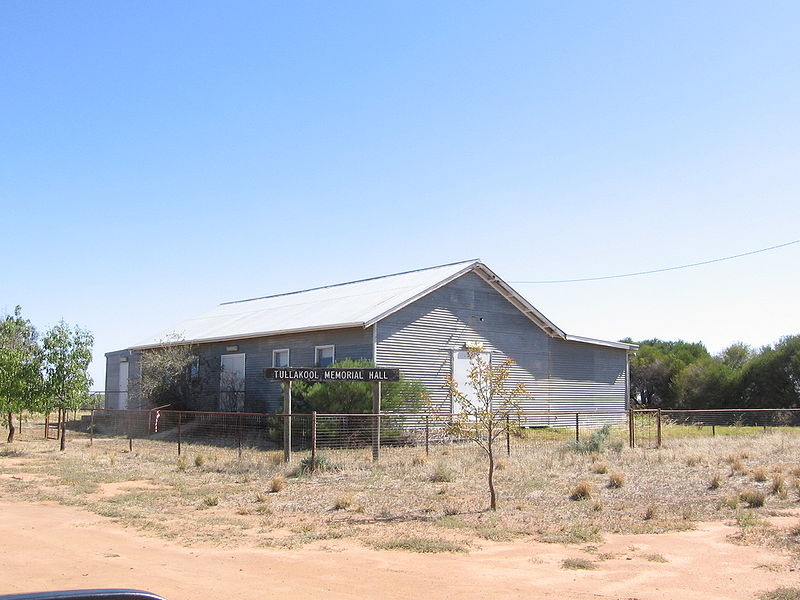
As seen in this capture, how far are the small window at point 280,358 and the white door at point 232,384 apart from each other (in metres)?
1.96

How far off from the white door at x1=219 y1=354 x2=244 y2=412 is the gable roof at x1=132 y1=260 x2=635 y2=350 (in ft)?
3.37

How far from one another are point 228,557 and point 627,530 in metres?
5.52

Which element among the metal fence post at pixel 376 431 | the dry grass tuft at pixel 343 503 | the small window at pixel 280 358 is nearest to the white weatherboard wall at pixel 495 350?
the small window at pixel 280 358

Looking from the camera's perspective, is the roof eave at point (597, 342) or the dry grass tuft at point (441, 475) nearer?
the dry grass tuft at point (441, 475)

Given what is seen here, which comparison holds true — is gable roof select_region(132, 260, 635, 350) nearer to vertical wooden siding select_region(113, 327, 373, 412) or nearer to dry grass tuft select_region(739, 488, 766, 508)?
vertical wooden siding select_region(113, 327, 373, 412)

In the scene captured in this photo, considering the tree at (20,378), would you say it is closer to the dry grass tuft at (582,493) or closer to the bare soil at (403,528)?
the bare soil at (403,528)

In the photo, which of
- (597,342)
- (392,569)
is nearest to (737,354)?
(597,342)

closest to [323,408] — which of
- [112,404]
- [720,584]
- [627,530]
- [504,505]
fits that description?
[504,505]

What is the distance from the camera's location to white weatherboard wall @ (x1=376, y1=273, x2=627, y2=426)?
2730 centimetres

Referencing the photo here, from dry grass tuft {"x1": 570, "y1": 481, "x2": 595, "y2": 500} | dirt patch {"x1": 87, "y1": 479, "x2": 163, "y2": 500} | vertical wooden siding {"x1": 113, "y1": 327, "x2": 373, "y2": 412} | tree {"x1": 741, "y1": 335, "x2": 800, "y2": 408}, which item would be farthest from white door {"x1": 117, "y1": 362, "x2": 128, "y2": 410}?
tree {"x1": 741, "y1": 335, "x2": 800, "y2": 408}

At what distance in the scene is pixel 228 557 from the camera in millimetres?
9516

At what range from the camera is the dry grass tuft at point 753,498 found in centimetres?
1288

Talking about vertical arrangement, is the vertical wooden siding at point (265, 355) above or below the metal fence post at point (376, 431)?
above

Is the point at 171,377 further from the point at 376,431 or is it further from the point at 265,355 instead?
the point at 376,431
